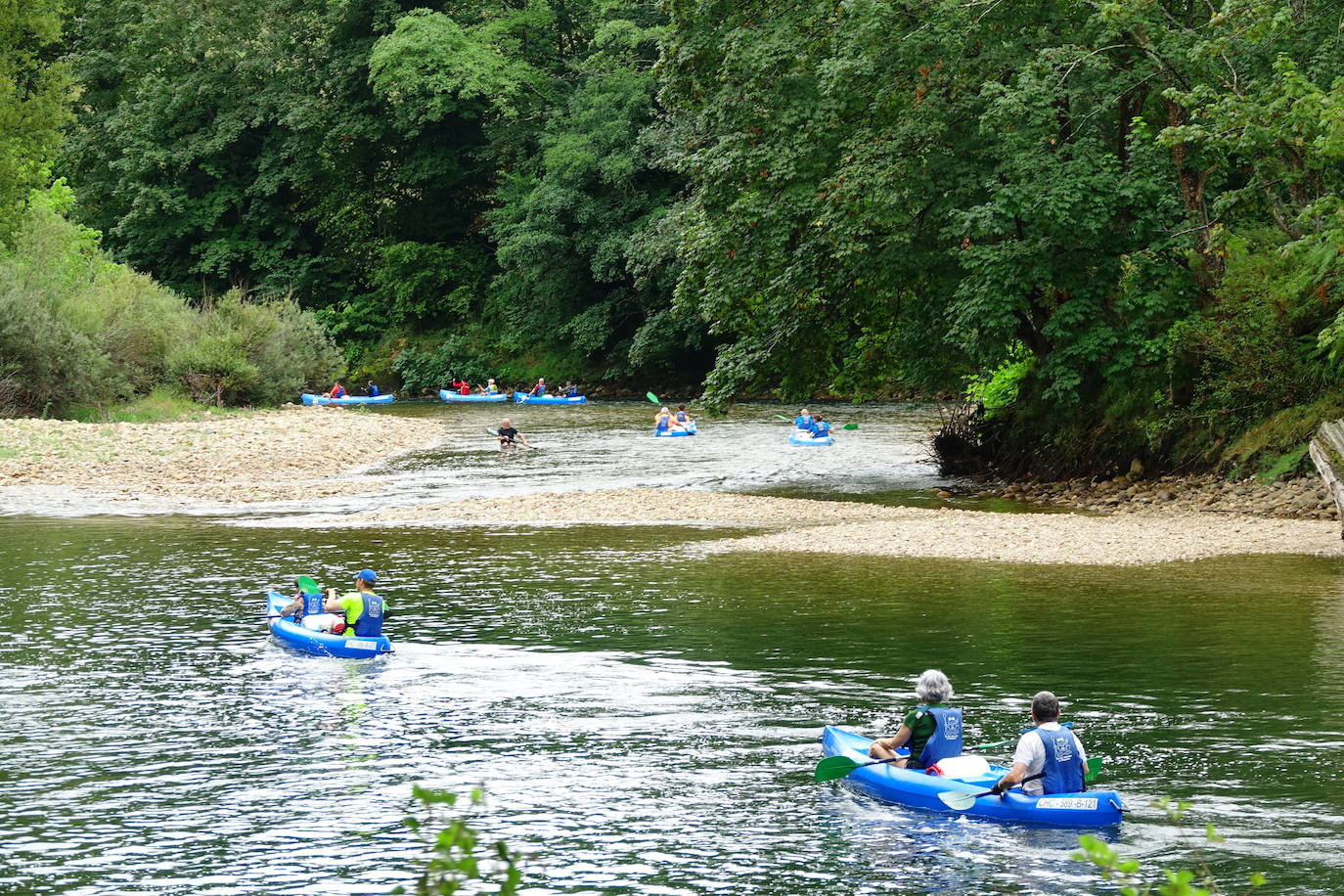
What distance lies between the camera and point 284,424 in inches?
1842

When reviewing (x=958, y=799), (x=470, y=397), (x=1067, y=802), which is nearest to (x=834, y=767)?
(x=958, y=799)

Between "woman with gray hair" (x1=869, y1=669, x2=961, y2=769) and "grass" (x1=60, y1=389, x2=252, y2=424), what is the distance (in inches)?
1468

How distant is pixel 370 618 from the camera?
16.9m

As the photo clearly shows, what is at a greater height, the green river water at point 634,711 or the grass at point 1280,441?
the grass at point 1280,441

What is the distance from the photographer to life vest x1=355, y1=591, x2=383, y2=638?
1689 cm

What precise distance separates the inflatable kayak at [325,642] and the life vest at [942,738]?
696 cm

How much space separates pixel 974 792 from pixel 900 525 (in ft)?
47.9

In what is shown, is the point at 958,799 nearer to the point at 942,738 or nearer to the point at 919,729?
the point at 942,738

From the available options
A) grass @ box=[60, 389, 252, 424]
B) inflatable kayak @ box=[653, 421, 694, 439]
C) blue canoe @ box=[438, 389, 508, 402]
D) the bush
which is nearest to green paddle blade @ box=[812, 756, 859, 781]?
inflatable kayak @ box=[653, 421, 694, 439]

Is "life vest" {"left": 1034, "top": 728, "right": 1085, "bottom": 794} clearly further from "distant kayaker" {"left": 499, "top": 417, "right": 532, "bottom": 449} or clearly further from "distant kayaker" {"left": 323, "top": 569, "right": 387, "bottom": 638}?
"distant kayaker" {"left": 499, "top": 417, "right": 532, "bottom": 449}

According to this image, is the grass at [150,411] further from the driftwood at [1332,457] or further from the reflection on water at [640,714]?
the driftwood at [1332,457]

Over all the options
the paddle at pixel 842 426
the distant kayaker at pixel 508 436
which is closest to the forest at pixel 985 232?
the paddle at pixel 842 426

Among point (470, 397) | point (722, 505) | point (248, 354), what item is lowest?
point (722, 505)

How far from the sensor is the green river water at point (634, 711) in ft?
33.9
